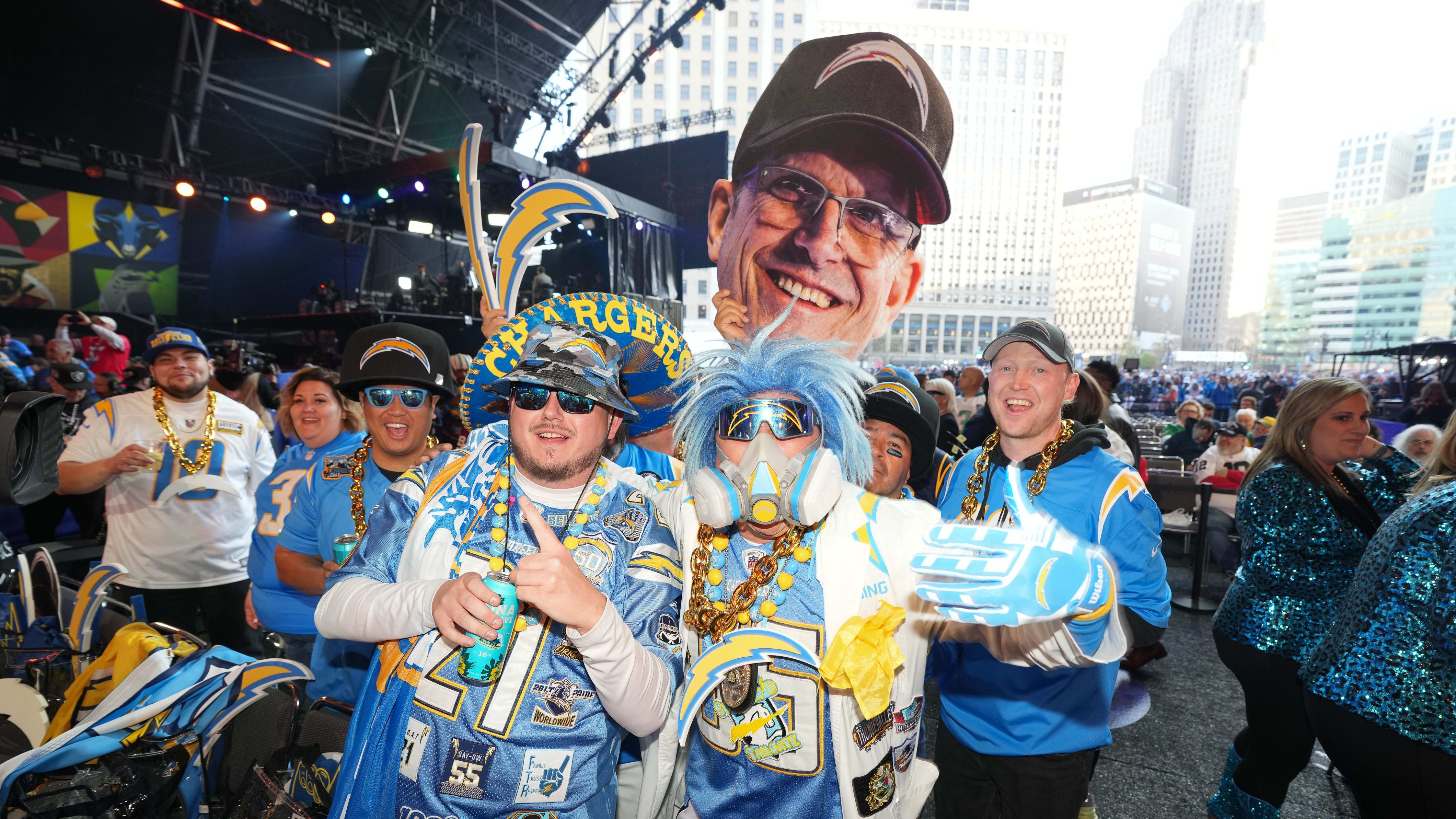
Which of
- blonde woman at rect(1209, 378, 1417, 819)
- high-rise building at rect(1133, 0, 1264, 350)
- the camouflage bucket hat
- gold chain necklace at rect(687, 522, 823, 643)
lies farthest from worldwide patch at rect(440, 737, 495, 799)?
high-rise building at rect(1133, 0, 1264, 350)

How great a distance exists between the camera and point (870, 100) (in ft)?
11.4

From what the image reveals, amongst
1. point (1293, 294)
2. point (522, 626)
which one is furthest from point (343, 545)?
point (1293, 294)

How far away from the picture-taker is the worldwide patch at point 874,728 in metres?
1.46

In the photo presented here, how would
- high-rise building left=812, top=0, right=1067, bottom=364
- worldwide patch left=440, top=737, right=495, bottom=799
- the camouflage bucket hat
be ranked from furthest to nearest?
high-rise building left=812, top=0, right=1067, bottom=364 → the camouflage bucket hat → worldwide patch left=440, top=737, right=495, bottom=799

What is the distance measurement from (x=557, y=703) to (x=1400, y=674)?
212 centimetres

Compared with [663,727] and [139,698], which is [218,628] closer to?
A: [139,698]

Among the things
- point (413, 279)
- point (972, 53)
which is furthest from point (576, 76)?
point (972, 53)

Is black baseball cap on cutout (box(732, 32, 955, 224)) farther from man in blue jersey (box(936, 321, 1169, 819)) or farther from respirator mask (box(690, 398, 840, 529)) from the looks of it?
respirator mask (box(690, 398, 840, 529))

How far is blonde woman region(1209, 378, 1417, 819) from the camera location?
2324 millimetres

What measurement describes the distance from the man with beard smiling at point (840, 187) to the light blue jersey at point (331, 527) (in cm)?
229

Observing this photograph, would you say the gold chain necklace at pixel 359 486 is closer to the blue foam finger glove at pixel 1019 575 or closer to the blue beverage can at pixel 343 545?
the blue beverage can at pixel 343 545

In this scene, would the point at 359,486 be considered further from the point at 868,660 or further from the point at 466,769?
the point at 868,660

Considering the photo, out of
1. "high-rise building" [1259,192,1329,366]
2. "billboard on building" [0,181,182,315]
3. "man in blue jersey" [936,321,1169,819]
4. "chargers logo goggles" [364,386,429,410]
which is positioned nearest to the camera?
"man in blue jersey" [936,321,1169,819]

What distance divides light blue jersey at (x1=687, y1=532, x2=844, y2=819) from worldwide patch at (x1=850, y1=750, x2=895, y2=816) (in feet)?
0.24
